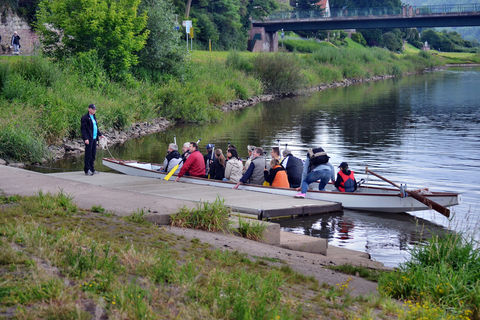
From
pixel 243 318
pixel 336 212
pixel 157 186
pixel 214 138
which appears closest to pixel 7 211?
pixel 243 318

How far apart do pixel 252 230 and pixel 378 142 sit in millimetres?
20175

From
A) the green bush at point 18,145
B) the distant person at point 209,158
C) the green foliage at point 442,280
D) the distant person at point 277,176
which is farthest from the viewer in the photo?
the green bush at point 18,145

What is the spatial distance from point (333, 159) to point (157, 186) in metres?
9.95

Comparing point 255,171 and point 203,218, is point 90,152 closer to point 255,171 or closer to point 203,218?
point 255,171

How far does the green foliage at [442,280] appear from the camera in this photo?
7.16 m

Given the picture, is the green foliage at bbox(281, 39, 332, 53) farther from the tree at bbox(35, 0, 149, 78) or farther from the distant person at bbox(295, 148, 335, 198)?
the distant person at bbox(295, 148, 335, 198)

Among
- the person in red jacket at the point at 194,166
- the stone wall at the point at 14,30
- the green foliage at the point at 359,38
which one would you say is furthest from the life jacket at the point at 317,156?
the green foliage at the point at 359,38

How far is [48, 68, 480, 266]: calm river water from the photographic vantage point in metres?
13.8

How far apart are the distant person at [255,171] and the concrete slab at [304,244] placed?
5498 millimetres

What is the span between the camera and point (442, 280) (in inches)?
292

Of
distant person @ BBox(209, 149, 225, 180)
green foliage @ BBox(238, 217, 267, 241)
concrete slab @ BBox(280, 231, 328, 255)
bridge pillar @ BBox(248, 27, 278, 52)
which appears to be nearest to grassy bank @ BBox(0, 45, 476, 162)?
distant person @ BBox(209, 149, 225, 180)

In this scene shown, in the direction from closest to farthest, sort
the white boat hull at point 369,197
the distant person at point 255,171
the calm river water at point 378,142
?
the calm river water at point 378,142, the white boat hull at point 369,197, the distant person at point 255,171

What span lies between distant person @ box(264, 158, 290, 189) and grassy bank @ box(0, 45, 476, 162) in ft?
34.6

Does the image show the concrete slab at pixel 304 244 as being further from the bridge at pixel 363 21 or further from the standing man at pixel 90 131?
the bridge at pixel 363 21
